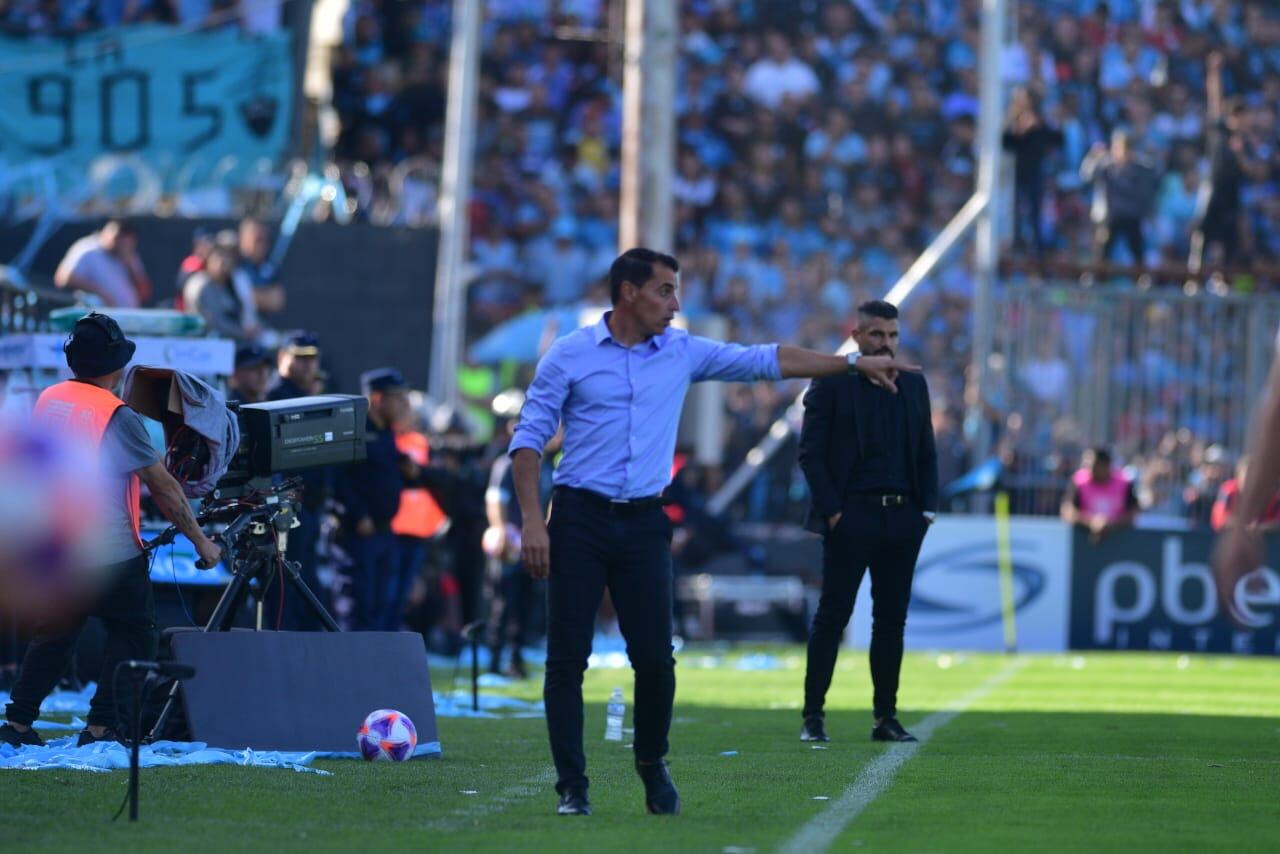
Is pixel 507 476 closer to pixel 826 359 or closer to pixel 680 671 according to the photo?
pixel 680 671

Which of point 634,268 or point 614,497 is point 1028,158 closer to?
point 634,268

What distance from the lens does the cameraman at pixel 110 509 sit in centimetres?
1085

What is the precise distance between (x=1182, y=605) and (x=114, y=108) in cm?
1212

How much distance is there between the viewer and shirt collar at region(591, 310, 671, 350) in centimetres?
919

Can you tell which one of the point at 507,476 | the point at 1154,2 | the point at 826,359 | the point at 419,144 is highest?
the point at 1154,2

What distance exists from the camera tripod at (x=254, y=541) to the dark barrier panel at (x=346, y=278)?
42.2 feet

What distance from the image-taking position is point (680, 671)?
19.5 m

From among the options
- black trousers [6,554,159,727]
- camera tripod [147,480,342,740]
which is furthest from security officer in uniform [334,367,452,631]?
black trousers [6,554,159,727]

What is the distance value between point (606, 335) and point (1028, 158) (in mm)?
17491

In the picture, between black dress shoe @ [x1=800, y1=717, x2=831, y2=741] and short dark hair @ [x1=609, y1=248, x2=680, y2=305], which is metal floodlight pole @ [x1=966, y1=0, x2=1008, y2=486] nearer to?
black dress shoe @ [x1=800, y1=717, x2=831, y2=741]

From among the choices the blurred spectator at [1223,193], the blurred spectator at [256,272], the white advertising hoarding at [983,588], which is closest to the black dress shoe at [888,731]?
the blurred spectator at [256,272]

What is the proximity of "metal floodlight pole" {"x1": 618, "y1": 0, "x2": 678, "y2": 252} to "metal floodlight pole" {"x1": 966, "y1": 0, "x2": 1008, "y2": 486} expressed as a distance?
3.47m

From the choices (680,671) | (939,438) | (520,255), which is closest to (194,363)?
(680,671)

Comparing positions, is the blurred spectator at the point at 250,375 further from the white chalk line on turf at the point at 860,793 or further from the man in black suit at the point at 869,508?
the white chalk line on turf at the point at 860,793
